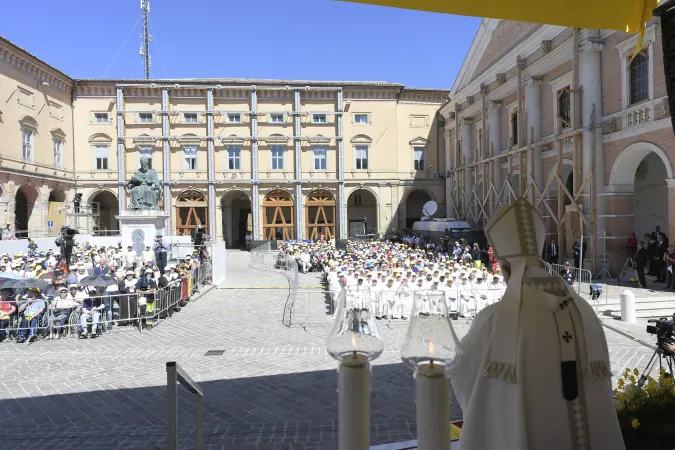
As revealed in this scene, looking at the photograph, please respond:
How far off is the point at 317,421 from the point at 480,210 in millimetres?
26585

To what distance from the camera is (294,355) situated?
353 inches

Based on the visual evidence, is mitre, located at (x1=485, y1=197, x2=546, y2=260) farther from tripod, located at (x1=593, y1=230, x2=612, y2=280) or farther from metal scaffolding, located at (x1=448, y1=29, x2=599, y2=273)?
tripod, located at (x1=593, y1=230, x2=612, y2=280)

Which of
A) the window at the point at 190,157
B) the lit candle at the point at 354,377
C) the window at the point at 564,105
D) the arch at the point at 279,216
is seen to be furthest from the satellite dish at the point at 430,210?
the lit candle at the point at 354,377

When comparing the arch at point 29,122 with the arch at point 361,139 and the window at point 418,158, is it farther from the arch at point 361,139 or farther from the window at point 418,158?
the window at point 418,158

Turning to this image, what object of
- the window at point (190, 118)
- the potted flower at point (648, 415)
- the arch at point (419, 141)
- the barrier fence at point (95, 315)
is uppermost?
the window at point (190, 118)

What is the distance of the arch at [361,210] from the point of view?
40.3 metres

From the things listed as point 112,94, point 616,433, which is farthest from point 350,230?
point 616,433

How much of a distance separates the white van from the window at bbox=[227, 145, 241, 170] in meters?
16.3

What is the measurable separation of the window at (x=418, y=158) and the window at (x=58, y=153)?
28.6 metres

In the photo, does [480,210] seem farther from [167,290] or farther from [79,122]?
[79,122]

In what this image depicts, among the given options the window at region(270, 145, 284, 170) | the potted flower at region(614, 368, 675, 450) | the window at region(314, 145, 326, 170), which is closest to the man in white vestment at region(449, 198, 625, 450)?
the potted flower at region(614, 368, 675, 450)

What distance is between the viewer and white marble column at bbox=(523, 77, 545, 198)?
23.4 m

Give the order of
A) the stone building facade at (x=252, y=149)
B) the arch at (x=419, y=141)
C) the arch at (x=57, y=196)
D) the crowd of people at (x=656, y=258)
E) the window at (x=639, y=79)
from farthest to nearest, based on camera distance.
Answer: the arch at (x=419, y=141) → the stone building facade at (x=252, y=149) → the arch at (x=57, y=196) → the window at (x=639, y=79) → the crowd of people at (x=656, y=258)

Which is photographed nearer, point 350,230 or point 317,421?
point 317,421
